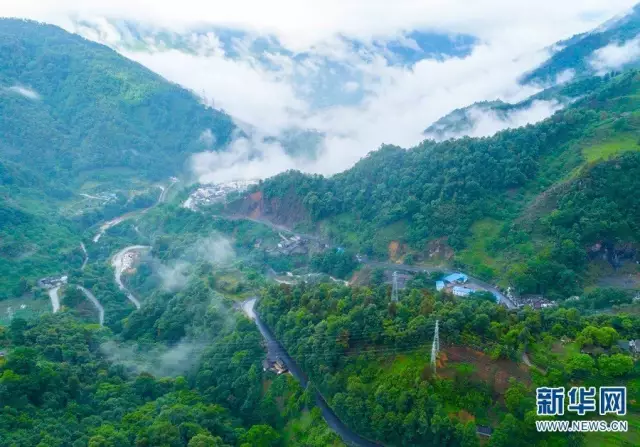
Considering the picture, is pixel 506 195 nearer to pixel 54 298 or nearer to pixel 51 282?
pixel 54 298

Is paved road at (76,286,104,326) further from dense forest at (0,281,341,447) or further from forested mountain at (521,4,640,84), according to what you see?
forested mountain at (521,4,640,84)

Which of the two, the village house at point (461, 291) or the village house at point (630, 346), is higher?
the village house at point (461, 291)

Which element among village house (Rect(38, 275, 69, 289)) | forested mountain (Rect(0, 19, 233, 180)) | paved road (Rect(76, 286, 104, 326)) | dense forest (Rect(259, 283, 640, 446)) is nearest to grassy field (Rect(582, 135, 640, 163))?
dense forest (Rect(259, 283, 640, 446))

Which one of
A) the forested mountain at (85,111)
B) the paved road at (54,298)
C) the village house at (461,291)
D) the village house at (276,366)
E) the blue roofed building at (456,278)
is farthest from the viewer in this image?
the forested mountain at (85,111)

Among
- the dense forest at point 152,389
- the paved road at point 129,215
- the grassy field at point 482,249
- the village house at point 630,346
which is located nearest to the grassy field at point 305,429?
the dense forest at point 152,389

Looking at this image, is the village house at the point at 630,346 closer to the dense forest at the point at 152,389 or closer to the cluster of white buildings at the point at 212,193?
the dense forest at the point at 152,389

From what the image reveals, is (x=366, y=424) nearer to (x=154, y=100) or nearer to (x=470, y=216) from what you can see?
(x=470, y=216)

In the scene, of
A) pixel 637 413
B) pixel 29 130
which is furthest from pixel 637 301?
pixel 29 130
